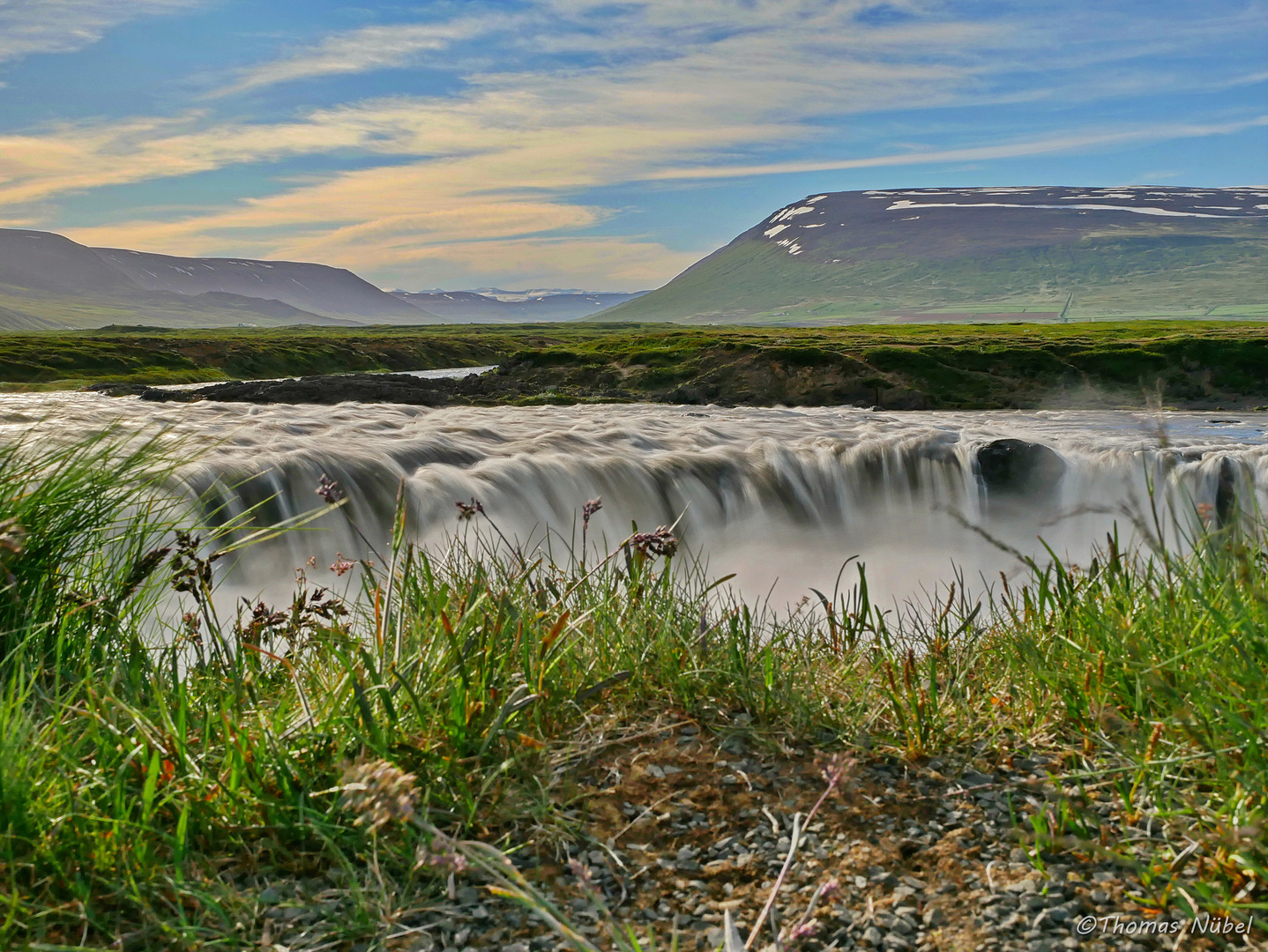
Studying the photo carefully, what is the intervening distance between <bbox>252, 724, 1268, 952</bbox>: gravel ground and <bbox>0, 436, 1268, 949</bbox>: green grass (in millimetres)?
92

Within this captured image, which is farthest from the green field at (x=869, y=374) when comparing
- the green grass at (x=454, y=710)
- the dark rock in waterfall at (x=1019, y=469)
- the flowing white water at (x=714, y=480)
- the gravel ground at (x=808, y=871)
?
the gravel ground at (x=808, y=871)

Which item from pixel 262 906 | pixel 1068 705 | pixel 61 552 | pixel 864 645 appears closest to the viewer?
pixel 262 906

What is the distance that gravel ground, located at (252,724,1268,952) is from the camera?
267 cm

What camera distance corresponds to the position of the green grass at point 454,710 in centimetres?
274

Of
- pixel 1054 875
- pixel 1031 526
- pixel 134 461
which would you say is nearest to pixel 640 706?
pixel 1054 875

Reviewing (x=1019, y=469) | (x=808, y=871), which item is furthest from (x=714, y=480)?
(x=808, y=871)

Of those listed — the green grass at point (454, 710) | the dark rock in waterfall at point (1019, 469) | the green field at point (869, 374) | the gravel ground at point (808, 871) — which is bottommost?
the dark rock in waterfall at point (1019, 469)

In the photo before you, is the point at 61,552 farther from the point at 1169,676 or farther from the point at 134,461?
the point at 1169,676

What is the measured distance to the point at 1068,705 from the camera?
12.5ft

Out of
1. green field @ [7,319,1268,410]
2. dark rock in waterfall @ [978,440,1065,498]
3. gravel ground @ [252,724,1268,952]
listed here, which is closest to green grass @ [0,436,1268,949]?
gravel ground @ [252,724,1268,952]

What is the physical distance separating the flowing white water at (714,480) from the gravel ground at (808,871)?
9.52 meters

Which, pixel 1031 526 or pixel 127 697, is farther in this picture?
pixel 1031 526

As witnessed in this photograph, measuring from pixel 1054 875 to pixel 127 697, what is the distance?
3272 millimetres

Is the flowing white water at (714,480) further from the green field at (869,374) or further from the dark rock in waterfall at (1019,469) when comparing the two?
the green field at (869,374)
